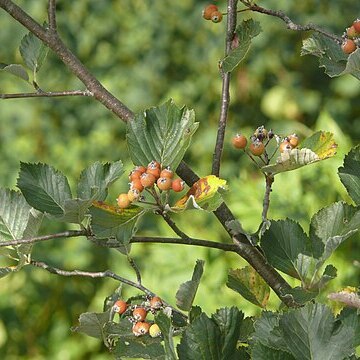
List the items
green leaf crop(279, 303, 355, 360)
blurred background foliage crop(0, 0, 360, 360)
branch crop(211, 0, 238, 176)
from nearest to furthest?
green leaf crop(279, 303, 355, 360) → branch crop(211, 0, 238, 176) → blurred background foliage crop(0, 0, 360, 360)

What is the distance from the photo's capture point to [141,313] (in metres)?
0.77

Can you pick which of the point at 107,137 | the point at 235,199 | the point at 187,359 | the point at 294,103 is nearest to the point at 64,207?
the point at 187,359

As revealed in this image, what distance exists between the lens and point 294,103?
3395 millimetres

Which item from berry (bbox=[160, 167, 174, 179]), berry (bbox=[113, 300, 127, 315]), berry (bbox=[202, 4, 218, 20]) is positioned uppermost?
berry (bbox=[202, 4, 218, 20])

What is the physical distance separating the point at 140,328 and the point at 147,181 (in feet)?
0.43

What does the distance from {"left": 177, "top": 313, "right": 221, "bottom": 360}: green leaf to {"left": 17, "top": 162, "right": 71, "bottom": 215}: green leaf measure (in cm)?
19

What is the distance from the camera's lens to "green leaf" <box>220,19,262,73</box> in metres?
0.83

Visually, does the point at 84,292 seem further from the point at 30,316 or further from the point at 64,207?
the point at 64,207

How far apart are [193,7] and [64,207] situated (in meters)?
2.78

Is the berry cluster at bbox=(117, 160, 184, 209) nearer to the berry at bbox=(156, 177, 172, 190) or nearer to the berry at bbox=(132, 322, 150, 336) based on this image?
the berry at bbox=(156, 177, 172, 190)

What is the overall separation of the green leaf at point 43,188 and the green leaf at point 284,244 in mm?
192

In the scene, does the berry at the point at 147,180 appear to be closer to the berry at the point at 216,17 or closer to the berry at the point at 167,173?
the berry at the point at 167,173

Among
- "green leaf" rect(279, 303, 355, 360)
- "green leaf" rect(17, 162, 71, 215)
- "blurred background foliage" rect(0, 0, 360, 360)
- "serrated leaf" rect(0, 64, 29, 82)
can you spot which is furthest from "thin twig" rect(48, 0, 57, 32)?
"blurred background foliage" rect(0, 0, 360, 360)

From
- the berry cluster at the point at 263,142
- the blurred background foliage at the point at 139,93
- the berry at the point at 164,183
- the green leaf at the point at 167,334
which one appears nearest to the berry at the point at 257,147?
the berry cluster at the point at 263,142
